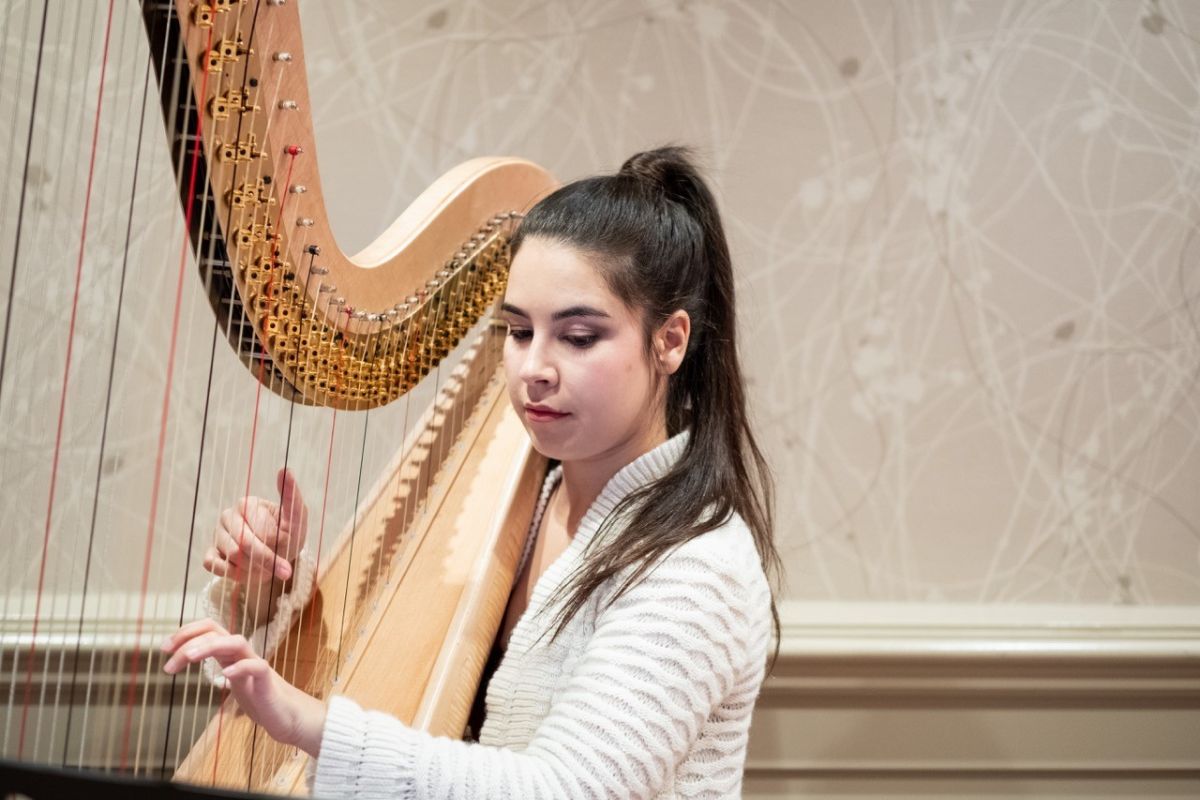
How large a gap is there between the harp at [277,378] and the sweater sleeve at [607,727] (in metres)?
0.14

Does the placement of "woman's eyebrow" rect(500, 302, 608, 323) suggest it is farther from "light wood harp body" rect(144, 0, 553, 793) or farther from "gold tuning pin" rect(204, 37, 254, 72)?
"gold tuning pin" rect(204, 37, 254, 72)

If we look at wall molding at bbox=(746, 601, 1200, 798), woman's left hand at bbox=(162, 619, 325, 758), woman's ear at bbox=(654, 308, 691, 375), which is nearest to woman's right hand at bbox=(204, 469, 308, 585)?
woman's left hand at bbox=(162, 619, 325, 758)

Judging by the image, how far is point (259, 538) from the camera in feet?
4.10

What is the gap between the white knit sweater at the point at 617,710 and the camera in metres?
0.91

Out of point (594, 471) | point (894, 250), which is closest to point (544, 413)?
point (594, 471)

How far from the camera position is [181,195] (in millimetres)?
869

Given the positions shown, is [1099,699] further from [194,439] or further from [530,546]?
[194,439]

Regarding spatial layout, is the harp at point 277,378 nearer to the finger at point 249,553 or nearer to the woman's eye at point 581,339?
the finger at point 249,553

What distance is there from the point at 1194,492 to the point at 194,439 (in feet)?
5.52

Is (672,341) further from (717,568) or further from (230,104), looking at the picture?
(230,104)

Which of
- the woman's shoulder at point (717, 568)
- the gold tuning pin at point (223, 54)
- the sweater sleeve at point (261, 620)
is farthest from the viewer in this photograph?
the sweater sleeve at point (261, 620)

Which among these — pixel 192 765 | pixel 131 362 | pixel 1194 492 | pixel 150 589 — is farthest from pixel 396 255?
pixel 1194 492

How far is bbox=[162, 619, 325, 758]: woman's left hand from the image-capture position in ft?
2.80

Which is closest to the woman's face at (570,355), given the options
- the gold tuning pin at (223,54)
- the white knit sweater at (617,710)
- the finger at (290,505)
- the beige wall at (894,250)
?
the white knit sweater at (617,710)
